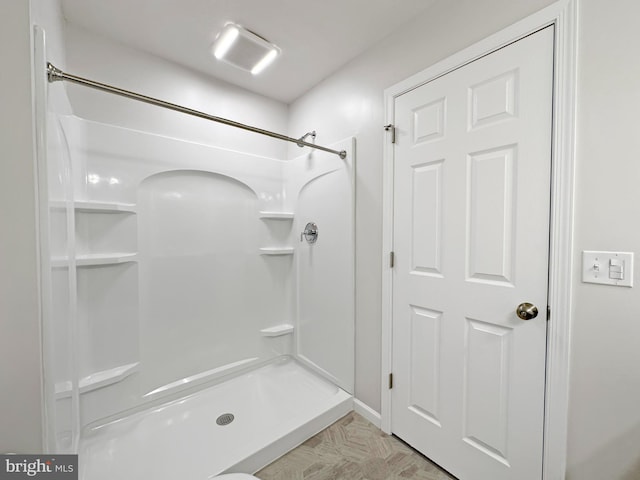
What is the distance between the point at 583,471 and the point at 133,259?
2.39m

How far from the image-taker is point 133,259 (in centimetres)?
167

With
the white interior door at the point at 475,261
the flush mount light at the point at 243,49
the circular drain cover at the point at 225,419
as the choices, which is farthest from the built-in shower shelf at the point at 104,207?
the white interior door at the point at 475,261

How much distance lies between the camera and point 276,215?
2297 mm

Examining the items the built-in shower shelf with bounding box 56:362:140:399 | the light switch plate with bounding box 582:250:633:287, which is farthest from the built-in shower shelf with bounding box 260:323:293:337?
the light switch plate with bounding box 582:250:633:287

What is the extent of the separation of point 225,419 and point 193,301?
2.73 ft

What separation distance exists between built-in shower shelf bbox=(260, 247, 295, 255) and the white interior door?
1.07 meters

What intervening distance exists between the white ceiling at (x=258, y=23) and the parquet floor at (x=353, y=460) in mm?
2464

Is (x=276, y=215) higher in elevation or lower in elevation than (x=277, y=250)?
higher

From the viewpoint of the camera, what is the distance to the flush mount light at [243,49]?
64.0 inches

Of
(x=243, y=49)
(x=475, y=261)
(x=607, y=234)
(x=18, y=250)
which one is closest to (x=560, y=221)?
(x=607, y=234)

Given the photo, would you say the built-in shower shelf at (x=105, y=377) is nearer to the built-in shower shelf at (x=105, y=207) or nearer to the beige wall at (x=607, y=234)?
the built-in shower shelf at (x=105, y=207)

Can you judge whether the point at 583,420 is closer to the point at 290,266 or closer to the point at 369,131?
the point at 369,131

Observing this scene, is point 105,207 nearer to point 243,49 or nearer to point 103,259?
point 103,259

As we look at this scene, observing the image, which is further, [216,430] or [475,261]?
[216,430]
